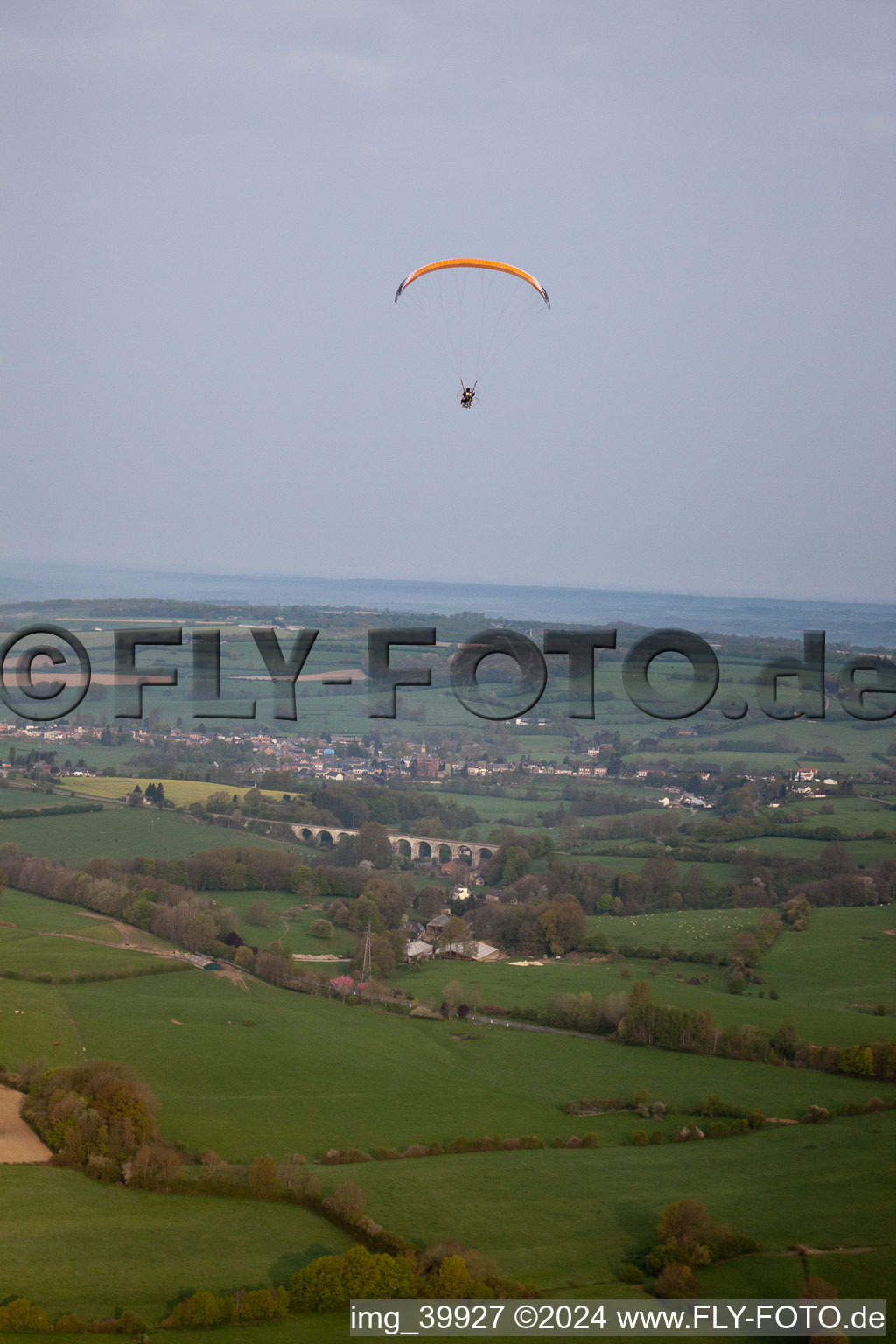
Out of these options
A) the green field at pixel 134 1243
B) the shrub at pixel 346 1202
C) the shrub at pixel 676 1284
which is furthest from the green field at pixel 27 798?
the shrub at pixel 676 1284

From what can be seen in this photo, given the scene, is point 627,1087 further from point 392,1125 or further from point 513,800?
point 513,800

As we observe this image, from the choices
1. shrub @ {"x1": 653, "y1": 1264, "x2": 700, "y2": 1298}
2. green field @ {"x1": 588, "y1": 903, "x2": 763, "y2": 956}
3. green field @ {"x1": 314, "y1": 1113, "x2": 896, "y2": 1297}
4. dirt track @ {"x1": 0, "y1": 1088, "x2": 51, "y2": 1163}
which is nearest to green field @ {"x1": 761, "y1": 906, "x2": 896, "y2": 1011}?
green field @ {"x1": 588, "y1": 903, "x2": 763, "y2": 956}

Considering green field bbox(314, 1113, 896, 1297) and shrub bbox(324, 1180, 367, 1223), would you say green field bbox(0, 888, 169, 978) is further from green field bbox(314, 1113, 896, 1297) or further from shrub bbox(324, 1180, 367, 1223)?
shrub bbox(324, 1180, 367, 1223)

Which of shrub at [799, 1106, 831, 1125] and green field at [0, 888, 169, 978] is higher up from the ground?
green field at [0, 888, 169, 978]

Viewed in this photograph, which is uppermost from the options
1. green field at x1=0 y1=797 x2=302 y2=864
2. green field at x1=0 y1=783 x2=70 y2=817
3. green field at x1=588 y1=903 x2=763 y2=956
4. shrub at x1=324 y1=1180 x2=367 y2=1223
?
green field at x1=0 y1=783 x2=70 y2=817

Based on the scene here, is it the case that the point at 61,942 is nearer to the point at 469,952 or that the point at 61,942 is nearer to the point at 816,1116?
the point at 469,952

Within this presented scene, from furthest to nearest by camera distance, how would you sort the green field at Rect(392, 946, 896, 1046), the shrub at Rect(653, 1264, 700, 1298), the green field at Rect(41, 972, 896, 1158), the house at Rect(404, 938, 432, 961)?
the house at Rect(404, 938, 432, 961) < the green field at Rect(392, 946, 896, 1046) < the green field at Rect(41, 972, 896, 1158) < the shrub at Rect(653, 1264, 700, 1298)

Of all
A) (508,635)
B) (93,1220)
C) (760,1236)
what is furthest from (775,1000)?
(508,635)
